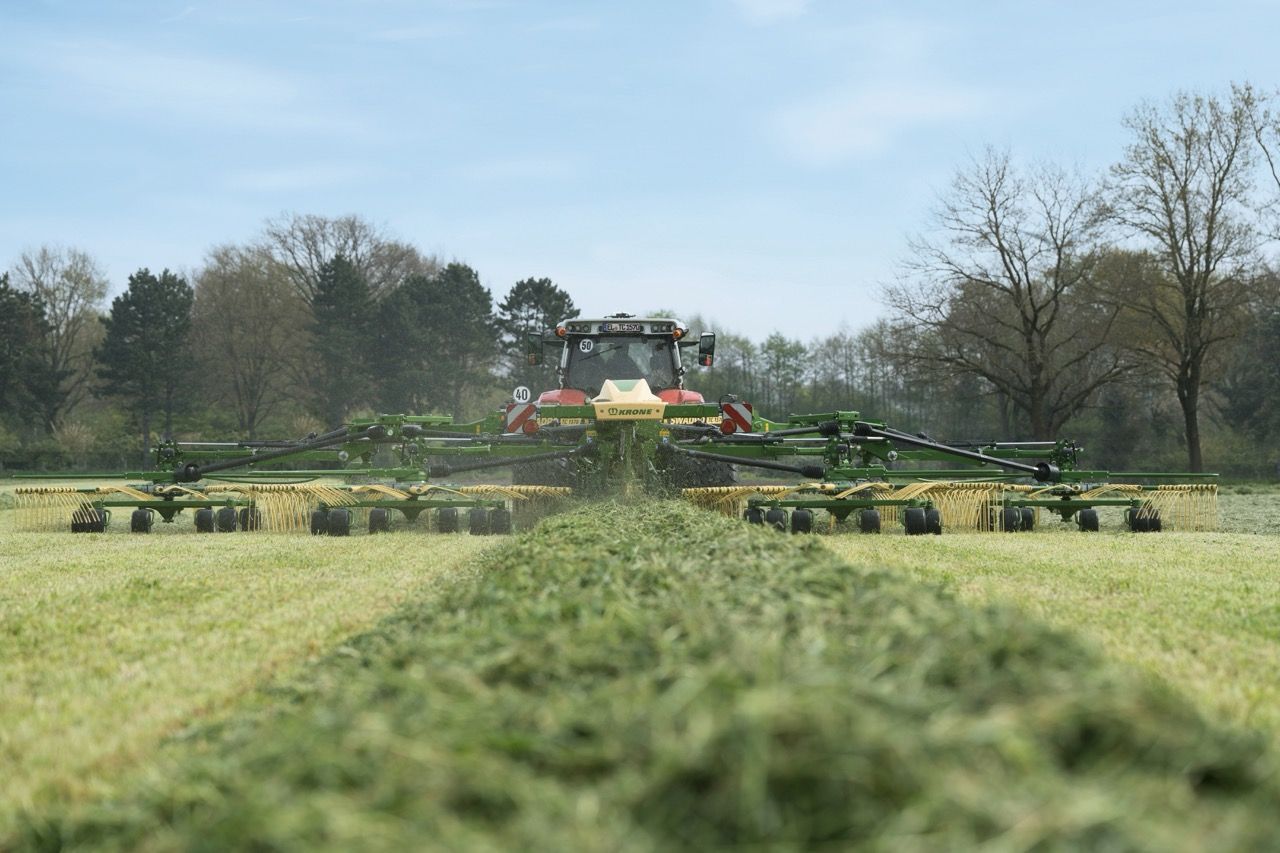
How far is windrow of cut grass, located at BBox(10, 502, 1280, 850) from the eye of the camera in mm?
1707

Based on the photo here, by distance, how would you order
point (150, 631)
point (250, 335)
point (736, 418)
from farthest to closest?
point (250, 335) < point (736, 418) < point (150, 631)

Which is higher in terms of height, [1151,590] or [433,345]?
[433,345]

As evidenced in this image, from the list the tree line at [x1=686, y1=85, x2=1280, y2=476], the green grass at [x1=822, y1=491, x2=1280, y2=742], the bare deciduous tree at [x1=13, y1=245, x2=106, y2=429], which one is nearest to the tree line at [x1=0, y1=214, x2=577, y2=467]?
the bare deciduous tree at [x1=13, y1=245, x2=106, y2=429]

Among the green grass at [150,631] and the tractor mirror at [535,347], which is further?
the tractor mirror at [535,347]

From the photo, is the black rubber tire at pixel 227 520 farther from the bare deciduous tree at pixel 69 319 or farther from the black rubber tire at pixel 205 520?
the bare deciduous tree at pixel 69 319

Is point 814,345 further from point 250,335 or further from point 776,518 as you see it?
point 776,518

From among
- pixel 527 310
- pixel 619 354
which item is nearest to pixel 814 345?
pixel 527 310

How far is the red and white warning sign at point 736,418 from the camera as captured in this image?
13867 mm

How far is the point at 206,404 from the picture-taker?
2162 inches

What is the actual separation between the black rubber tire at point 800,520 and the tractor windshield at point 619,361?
4.78 metres

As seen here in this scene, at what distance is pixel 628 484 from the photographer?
450 inches

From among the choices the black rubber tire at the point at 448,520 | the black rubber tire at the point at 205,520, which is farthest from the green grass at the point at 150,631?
the black rubber tire at the point at 205,520

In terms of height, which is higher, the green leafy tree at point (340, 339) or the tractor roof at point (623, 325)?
the green leafy tree at point (340, 339)

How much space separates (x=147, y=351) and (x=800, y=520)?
4932 cm
